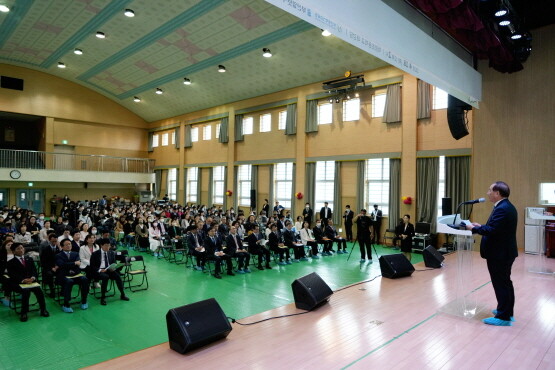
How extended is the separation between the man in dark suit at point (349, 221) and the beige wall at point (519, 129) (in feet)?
14.4

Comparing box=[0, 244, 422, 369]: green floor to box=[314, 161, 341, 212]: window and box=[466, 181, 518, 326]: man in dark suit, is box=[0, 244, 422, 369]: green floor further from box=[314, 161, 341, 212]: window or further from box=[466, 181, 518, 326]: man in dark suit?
box=[314, 161, 341, 212]: window

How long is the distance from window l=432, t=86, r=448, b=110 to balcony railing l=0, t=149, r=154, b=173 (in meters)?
18.2

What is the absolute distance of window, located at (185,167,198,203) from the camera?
21656 mm

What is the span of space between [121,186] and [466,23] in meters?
23.3

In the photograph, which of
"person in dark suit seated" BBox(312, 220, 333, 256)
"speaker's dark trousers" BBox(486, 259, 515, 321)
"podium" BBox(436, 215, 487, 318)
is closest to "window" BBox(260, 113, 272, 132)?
"person in dark suit seated" BBox(312, 220, 333, 256)

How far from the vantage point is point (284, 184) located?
1652 centimetres

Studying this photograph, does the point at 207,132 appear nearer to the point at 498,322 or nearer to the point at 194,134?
the point at 194,134

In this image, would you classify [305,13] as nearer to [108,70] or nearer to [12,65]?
[108,70]

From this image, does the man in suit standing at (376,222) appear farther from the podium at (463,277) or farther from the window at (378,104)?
the podium at (463,277)

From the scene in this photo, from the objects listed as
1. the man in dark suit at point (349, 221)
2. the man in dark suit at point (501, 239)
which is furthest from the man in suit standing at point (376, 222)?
the man in dark suit at point (501, 239)

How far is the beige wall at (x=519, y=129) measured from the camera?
8898mm

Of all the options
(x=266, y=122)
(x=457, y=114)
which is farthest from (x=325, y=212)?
(x=457, y=114)

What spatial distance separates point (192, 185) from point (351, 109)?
12.0 metres

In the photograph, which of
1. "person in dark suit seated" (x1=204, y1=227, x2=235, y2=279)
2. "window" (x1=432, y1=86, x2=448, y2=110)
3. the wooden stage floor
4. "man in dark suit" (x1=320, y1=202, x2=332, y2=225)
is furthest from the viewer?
"man in dark suit" (x1=320, y1=202, x2=332, y2=225)
